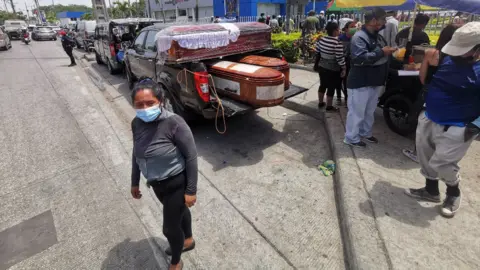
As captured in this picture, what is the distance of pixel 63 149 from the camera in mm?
4785

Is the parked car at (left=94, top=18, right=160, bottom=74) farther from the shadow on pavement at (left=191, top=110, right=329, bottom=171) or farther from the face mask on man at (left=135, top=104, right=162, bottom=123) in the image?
the face mask on man at (left=135, top=104, right=162, bottom=123)

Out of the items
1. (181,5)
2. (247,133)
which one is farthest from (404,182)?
(181,5)

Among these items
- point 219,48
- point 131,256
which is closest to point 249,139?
point 219,48

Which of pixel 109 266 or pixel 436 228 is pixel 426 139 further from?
pixel 109 266

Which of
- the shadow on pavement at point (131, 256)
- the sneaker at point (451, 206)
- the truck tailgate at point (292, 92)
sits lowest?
the shadow on pavement at point (131, 256)

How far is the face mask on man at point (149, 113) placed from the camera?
6.51ft

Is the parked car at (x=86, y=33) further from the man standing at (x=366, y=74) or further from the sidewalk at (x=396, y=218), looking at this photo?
the sidewalk at (x=396, y=218)

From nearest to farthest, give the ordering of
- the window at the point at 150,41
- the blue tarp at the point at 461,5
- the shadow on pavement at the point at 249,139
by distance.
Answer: the blue tarp at the point at 461,5 → the shadow on pavement at the point at 249,139 → the window at the point at 150,41

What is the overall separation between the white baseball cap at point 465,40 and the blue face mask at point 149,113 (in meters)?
2.43

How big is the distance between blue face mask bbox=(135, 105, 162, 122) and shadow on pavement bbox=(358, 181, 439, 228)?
2.16 metres

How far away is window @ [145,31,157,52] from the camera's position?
5.92 m

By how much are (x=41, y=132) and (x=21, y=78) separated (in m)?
6.53

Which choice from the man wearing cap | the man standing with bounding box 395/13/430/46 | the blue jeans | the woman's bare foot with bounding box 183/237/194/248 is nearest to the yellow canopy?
the man standing with bounding box 395/13/430/46

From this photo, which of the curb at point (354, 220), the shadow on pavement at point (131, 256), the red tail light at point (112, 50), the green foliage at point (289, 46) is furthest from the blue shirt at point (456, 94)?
the red tail light at point (112, 50)
